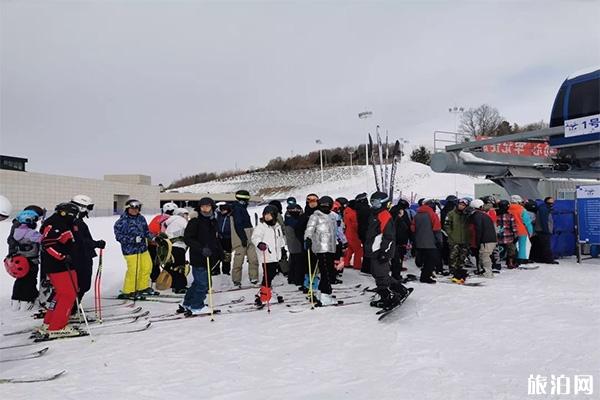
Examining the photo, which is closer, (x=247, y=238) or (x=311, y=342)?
(x=311, y=342)

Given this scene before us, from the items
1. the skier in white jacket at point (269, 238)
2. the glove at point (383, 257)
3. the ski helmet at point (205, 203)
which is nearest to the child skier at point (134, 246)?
the ski helmet at point (205, 203)

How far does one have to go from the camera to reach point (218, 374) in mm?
4309

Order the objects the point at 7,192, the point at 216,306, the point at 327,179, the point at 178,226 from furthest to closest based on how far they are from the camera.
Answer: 1. the point at 327,179
2. the point at 7,192
3. the point at 178,226
4. the point at 216,306

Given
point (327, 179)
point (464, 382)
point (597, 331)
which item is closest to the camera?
point (464, 382)

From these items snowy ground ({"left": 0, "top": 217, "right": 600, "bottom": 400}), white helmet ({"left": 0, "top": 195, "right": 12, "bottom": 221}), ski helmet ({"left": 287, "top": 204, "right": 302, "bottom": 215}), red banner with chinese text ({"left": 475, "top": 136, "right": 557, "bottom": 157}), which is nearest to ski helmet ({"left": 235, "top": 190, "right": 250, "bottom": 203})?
ski helmet ({"left": 287, "top": 204, "right": 302, "bottom": 215})

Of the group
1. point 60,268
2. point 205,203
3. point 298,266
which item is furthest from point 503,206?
point 60,268

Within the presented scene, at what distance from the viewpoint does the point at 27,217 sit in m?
7.09

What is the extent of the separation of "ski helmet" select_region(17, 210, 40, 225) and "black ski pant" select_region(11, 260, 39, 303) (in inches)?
26.3

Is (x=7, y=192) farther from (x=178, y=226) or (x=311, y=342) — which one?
(x=311, y=342)

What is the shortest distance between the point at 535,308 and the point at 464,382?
316 centimetres

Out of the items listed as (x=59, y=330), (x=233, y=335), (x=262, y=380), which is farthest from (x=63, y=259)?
(x=262, y=380)

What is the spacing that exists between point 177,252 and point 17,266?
2.57 meters

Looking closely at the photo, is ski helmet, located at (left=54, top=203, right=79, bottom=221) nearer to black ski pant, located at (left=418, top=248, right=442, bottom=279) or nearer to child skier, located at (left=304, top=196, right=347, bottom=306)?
child skier, located at (left=304, top=196, right=347, bottom=306)

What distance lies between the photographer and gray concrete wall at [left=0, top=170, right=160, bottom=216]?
134 ft
